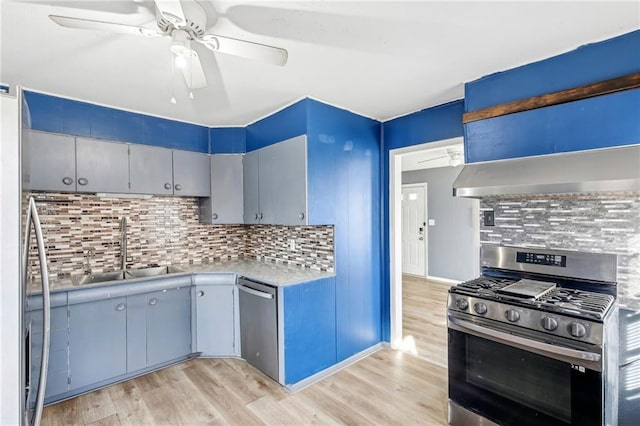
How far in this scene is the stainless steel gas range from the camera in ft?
5.06

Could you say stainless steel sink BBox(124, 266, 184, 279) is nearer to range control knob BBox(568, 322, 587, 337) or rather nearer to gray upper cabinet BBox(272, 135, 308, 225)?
gray upper cabinet BBox(272, 135, 308, 225)

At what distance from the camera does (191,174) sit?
3.37 metres

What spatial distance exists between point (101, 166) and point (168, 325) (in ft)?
5.29

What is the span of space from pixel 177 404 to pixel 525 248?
2916 millimetres

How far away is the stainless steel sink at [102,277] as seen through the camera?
9.31 ft

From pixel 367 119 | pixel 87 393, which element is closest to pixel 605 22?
pixel 367 119

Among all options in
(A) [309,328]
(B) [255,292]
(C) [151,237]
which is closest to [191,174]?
(C) [151,237]

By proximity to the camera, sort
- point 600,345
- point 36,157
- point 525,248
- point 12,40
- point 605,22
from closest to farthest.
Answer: point 600,345
point 605,22
point 12,40
point 525,248
point 36,157

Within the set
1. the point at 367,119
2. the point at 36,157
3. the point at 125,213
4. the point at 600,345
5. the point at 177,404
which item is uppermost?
the point at 367,119

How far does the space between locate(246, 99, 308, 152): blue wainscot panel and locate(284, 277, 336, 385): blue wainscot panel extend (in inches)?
56.7

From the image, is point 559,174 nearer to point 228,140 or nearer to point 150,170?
point 228,140

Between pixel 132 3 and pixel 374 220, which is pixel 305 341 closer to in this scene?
pixel 374 220

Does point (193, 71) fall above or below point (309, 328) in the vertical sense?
above

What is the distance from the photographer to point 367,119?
328cm
